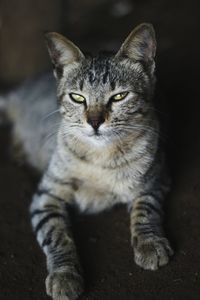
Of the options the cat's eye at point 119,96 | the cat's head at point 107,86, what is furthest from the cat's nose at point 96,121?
the cat's eye at point 119,96

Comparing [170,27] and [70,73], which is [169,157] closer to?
[70,73]

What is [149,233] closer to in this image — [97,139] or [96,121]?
[97,139]

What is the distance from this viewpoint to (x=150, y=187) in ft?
11.8

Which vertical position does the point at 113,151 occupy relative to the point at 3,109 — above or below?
above

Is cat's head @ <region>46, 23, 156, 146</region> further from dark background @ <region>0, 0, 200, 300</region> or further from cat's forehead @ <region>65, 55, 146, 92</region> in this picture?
dark background @ <region>0, 0, 200, 300</region>

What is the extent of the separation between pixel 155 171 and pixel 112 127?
1.97 feet

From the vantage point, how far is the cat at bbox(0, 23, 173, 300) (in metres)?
3.16

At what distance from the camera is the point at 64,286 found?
2.93m

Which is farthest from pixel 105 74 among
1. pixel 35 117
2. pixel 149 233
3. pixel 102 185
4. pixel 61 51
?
pixel 35 117

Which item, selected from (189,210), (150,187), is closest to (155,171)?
(150,187)

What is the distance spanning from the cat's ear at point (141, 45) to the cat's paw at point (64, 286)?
1323 mm

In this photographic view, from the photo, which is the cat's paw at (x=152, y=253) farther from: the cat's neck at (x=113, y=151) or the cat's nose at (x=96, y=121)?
the cat's nose at (x=96, y=121)

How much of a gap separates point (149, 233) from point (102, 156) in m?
0.55

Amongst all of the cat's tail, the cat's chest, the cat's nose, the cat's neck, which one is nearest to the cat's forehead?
the cat's nose
